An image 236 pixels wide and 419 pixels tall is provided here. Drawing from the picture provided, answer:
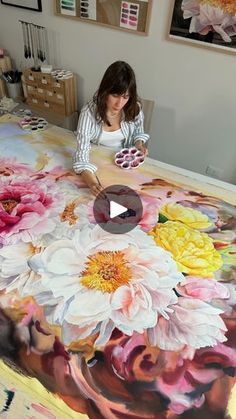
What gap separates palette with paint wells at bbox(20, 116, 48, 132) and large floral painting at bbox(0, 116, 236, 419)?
0.33m

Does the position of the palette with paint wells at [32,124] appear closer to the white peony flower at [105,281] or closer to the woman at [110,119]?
the woman at [110,119]

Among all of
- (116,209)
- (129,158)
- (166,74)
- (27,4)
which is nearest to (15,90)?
(27,4)

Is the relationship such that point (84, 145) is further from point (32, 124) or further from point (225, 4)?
point (225, 4)

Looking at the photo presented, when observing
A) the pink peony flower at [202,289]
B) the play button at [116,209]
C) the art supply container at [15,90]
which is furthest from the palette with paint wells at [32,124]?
the pink peony flower at [202,289]

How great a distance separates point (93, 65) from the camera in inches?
78.5

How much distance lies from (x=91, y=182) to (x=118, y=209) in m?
0.16

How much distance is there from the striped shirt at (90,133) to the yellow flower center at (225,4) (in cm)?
63

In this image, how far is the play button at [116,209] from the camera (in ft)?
3.66

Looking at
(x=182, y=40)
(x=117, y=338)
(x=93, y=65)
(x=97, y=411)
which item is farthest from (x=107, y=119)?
(x=97, y=411)

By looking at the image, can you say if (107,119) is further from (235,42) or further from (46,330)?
(46,330)

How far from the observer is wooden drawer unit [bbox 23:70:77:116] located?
1.99 metres

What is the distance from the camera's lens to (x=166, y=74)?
1.81 metres

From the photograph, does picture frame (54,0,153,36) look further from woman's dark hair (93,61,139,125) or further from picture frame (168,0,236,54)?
woman's dark hair (93,61,139,125)

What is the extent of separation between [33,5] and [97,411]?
83.5 inches
